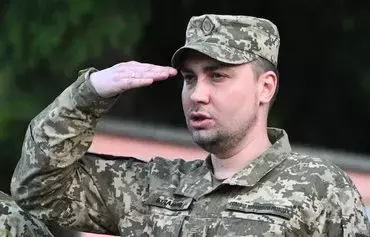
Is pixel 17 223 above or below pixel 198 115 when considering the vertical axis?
below

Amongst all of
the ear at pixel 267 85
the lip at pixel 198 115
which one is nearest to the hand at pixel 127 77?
the lip at pixel 198 115

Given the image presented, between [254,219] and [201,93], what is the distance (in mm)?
338

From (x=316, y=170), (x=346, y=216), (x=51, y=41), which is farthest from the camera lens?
(x=51, y=41)

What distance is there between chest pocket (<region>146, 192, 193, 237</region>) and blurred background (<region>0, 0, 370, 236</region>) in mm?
1324

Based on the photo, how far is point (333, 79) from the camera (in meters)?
4.36

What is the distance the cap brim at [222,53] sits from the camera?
8.70 feet

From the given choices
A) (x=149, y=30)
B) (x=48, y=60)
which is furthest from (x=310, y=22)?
(x=48, y=60)

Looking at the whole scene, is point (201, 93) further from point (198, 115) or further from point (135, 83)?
point (135, 83)

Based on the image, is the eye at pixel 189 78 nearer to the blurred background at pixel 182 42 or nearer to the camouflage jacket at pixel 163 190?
the camouflage jacket at pixel 163 190

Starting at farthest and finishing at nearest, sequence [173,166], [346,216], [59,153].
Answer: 1. [173,166]
2. [59,153]
3. [346,216]

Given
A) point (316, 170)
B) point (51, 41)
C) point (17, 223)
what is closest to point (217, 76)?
point (316, 170)

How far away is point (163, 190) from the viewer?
2.80 meters

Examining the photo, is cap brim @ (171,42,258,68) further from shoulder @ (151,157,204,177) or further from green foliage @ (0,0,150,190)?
green foliage @ (0,0,150,190)

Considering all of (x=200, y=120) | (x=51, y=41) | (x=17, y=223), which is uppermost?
(x=200, y=120)
